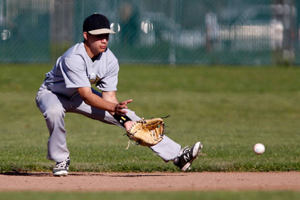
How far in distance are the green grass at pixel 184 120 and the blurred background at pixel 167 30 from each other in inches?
21.2

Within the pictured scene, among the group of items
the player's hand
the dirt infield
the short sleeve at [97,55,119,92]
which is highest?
the short sleeve at [97,55,119,92]

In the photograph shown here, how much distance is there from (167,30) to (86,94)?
12.4 metres

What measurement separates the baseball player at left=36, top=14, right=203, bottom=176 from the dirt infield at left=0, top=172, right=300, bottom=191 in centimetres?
26

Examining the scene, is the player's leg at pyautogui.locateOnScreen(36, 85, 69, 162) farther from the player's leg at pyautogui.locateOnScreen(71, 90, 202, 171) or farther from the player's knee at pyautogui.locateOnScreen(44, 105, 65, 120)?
the player's leg at pyautogui.locateOnScreen(71, 90, 202, 171)

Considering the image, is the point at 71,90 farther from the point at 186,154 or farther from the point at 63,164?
the point at 186,154

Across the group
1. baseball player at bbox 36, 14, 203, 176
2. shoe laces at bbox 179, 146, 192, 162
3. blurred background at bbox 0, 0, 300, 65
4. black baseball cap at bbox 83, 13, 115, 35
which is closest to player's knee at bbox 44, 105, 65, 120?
baseball player at bbox 36, 14, 203, 176

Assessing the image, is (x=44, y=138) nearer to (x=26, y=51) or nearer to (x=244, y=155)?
(x=244, y=155)

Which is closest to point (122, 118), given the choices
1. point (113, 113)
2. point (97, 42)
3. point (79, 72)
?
point (113, 113)

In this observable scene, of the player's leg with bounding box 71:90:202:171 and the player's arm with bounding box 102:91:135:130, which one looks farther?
the player's leg with bounding box 71:90:202:171

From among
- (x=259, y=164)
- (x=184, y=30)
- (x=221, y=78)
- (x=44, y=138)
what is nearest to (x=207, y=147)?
(x=259, y=164)

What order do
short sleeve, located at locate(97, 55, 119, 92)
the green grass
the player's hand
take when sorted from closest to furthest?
the player's hand < short sleeve, located at locate(97, 55, 119, 92) < the green grass

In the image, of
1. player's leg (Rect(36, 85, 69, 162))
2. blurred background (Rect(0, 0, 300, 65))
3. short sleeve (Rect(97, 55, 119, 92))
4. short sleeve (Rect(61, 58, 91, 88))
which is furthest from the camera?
blurred background (Rect(0, 0, 300, 65))

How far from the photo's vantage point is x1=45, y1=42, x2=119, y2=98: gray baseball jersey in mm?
6137

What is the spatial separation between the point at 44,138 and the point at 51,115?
359 centimetres
